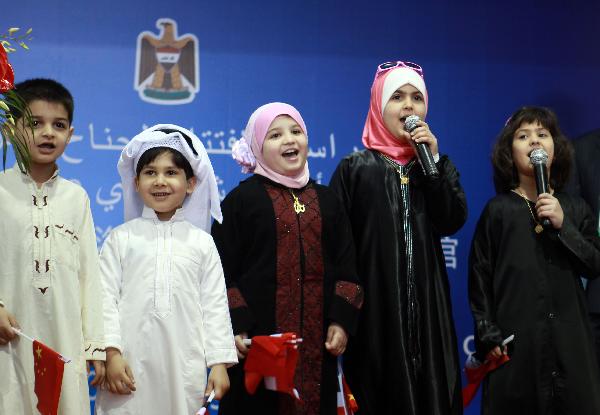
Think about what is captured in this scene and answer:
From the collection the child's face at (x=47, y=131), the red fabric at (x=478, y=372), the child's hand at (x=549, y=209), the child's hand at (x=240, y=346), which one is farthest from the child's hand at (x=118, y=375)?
the child's hand at (x=549, y=209)

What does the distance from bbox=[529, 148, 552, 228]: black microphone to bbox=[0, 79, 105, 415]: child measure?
1.62 metres

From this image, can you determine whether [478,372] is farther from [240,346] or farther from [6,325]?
[6,325]

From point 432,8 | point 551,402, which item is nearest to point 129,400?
point 551,402

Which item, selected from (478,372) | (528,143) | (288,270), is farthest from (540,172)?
(288,270)

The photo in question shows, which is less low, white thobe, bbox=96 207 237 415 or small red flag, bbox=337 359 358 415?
white thobe, bbox=96 207 237 415

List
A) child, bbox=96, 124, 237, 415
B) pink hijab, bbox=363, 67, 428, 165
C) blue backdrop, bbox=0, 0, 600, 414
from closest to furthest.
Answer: child, bbox=96, 124, 237, 415, pink hijab, bbox=363, 67, 428, 165, blue backdrop, bbox=0, 0, 600, 414

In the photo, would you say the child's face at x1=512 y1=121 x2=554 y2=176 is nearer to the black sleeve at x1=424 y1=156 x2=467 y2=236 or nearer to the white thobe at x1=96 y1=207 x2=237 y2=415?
the black sleeve at x1=424 y1=156 x2=467 y2=236

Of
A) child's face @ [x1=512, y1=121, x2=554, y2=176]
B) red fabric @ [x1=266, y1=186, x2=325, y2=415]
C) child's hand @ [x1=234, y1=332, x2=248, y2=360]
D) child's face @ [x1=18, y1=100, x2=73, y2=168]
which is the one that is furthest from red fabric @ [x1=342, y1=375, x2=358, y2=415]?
child's face @ [x1=18, y1=100, x2=73, y2=168]

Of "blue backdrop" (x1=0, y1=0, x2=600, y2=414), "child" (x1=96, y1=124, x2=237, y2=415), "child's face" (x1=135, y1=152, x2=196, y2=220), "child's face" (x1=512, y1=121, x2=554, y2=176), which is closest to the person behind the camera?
"child" (x1=96, y1=124, x2=237, y2=415)

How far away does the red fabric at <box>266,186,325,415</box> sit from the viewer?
2732 millimetres

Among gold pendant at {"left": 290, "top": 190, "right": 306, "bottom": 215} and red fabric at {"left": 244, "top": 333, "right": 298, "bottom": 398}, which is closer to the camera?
red fabric at {"left": 244, "top": 333, "right": 298, "bottom": 398}

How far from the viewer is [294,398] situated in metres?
2.70

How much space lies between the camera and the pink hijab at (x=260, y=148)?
2.88 m

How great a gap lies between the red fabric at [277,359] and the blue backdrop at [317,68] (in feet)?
4.52
